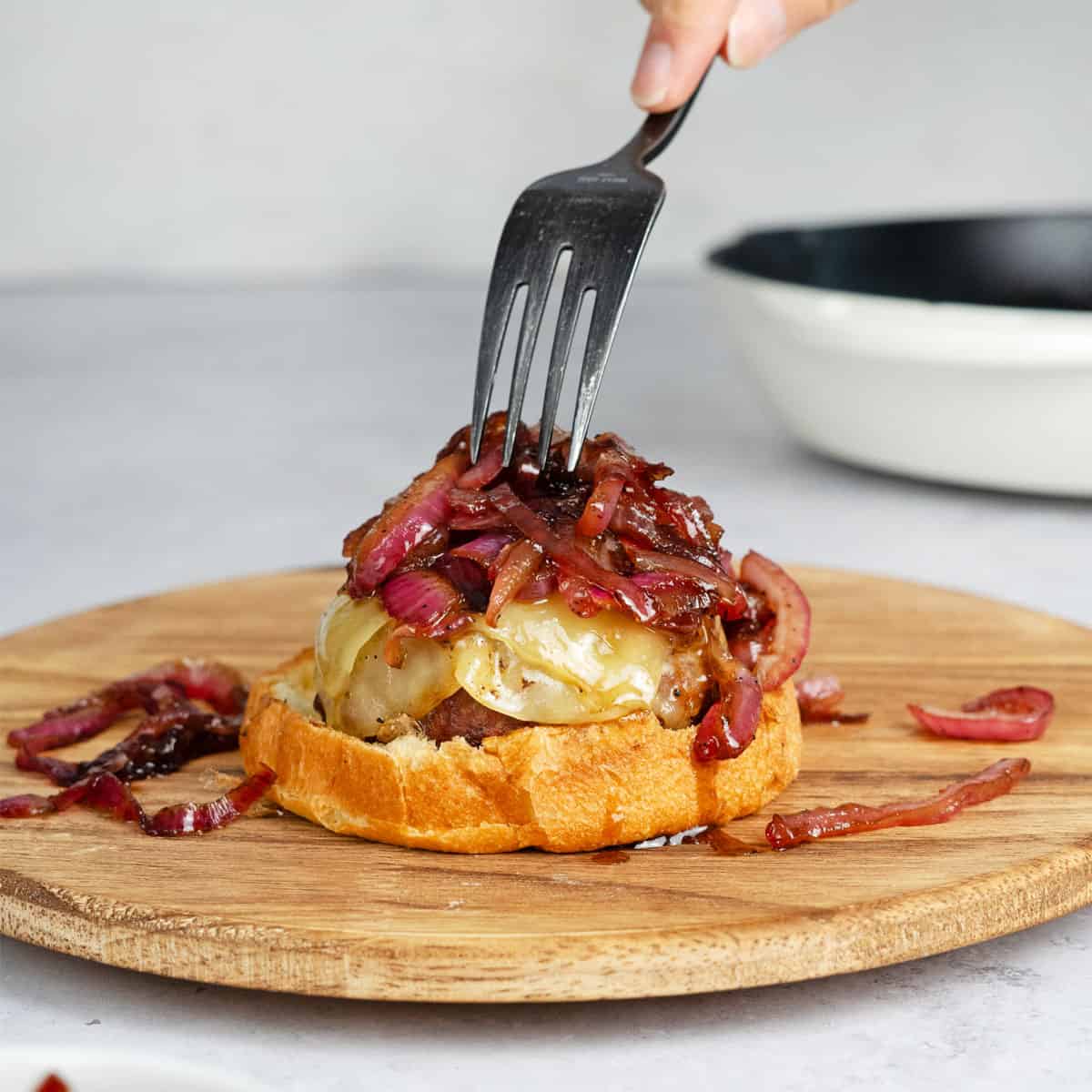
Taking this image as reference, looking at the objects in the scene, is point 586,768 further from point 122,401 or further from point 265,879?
point 122,401

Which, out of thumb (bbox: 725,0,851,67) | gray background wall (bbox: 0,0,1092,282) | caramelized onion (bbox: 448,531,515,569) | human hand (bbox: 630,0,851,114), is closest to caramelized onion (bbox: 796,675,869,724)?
caramelized onion (bbox: 448,531,515,569)

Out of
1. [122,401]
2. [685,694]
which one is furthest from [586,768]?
[122,401]

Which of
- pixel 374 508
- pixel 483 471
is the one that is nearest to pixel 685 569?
pixel 483 471

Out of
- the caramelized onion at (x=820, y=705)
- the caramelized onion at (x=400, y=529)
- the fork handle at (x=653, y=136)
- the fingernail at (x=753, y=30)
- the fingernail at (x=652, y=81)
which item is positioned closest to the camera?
the caramelized onion at (x=400, y=529)

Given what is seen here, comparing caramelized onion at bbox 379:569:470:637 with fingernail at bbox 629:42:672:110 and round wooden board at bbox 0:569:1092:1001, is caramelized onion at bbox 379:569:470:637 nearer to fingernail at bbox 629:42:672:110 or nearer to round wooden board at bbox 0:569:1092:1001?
round wooden board at bbox 0:569:1092:1001

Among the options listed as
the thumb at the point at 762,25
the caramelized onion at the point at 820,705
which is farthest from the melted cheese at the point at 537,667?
the thumb at the point at 762,25

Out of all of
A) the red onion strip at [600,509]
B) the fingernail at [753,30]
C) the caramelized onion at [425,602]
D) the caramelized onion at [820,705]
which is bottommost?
the caramelized onion at [820,705]

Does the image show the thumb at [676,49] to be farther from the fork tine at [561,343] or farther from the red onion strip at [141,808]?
the red onion strip at [141,808]

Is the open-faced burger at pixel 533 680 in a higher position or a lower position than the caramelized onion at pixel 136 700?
higher
